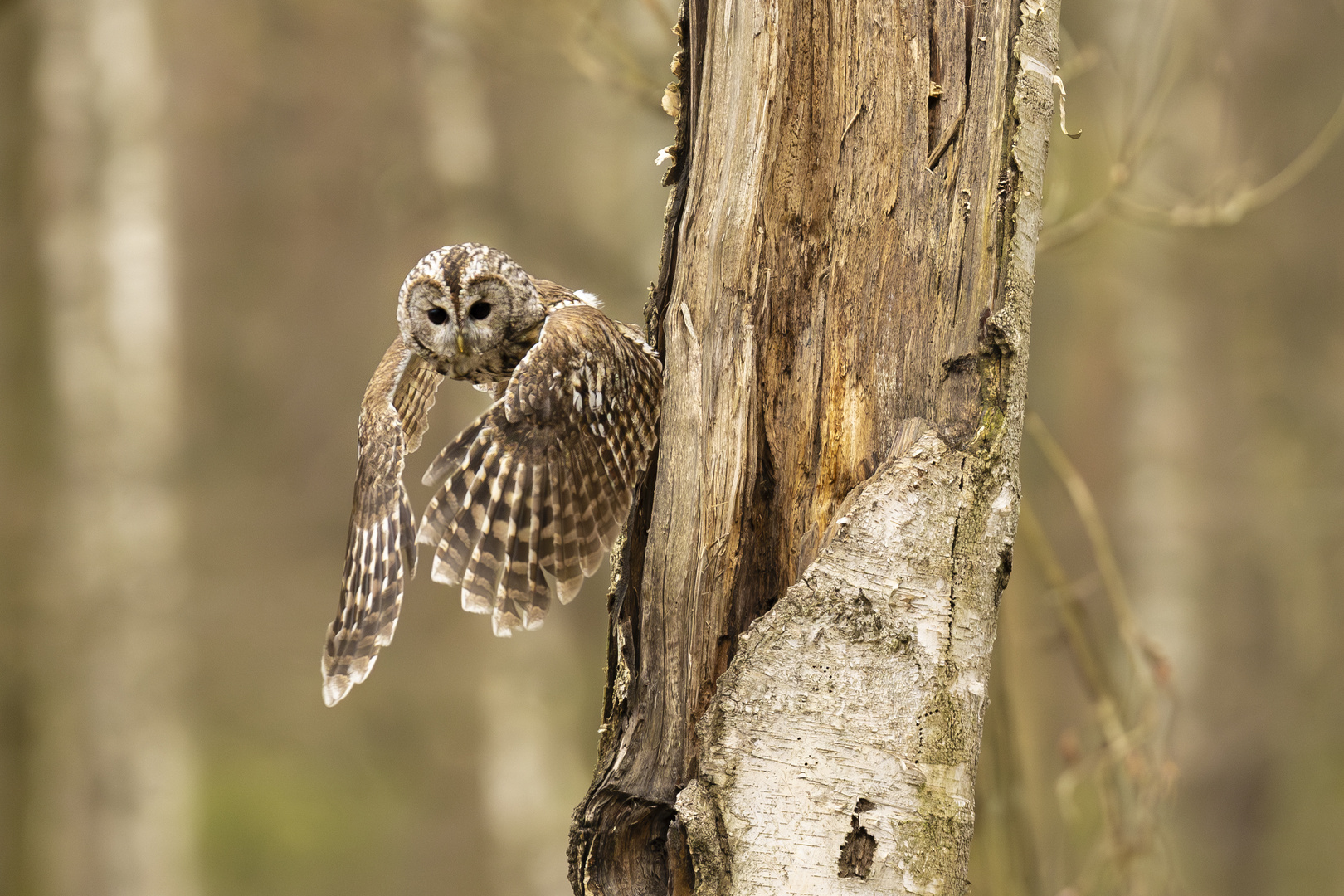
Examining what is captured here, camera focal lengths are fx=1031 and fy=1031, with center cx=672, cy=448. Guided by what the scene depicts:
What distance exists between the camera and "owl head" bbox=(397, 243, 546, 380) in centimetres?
240

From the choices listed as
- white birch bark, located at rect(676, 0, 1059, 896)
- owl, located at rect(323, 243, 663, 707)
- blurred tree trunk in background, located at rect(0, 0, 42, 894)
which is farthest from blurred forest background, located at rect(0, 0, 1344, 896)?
white birch bark, located at rect(676, 0, 1059, 896)

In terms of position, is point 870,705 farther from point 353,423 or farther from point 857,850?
point 353,423

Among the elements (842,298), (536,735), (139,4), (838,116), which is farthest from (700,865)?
(139,4)

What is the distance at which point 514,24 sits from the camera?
634 cm

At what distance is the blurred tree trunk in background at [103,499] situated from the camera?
7730 millimetres

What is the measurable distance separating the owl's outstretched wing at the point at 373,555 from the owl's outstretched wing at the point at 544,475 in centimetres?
8

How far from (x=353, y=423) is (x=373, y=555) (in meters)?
7.54

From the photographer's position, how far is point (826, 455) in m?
1.75

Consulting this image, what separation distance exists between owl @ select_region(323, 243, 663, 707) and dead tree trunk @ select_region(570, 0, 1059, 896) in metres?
0.21

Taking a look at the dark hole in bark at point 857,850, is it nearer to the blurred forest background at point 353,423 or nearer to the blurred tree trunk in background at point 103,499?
the blurred forest background at point 353,423

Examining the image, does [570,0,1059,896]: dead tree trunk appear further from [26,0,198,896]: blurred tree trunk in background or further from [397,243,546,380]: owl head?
[26,0,198,896]: blurred tree trunk in background

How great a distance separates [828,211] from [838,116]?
17 centimetres

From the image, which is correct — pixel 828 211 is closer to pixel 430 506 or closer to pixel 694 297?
pixel 694 297

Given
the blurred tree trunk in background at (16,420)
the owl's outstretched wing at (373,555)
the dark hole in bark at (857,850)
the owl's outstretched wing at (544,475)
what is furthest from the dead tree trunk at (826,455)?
the blurred tree trunk in background at (16,420)
